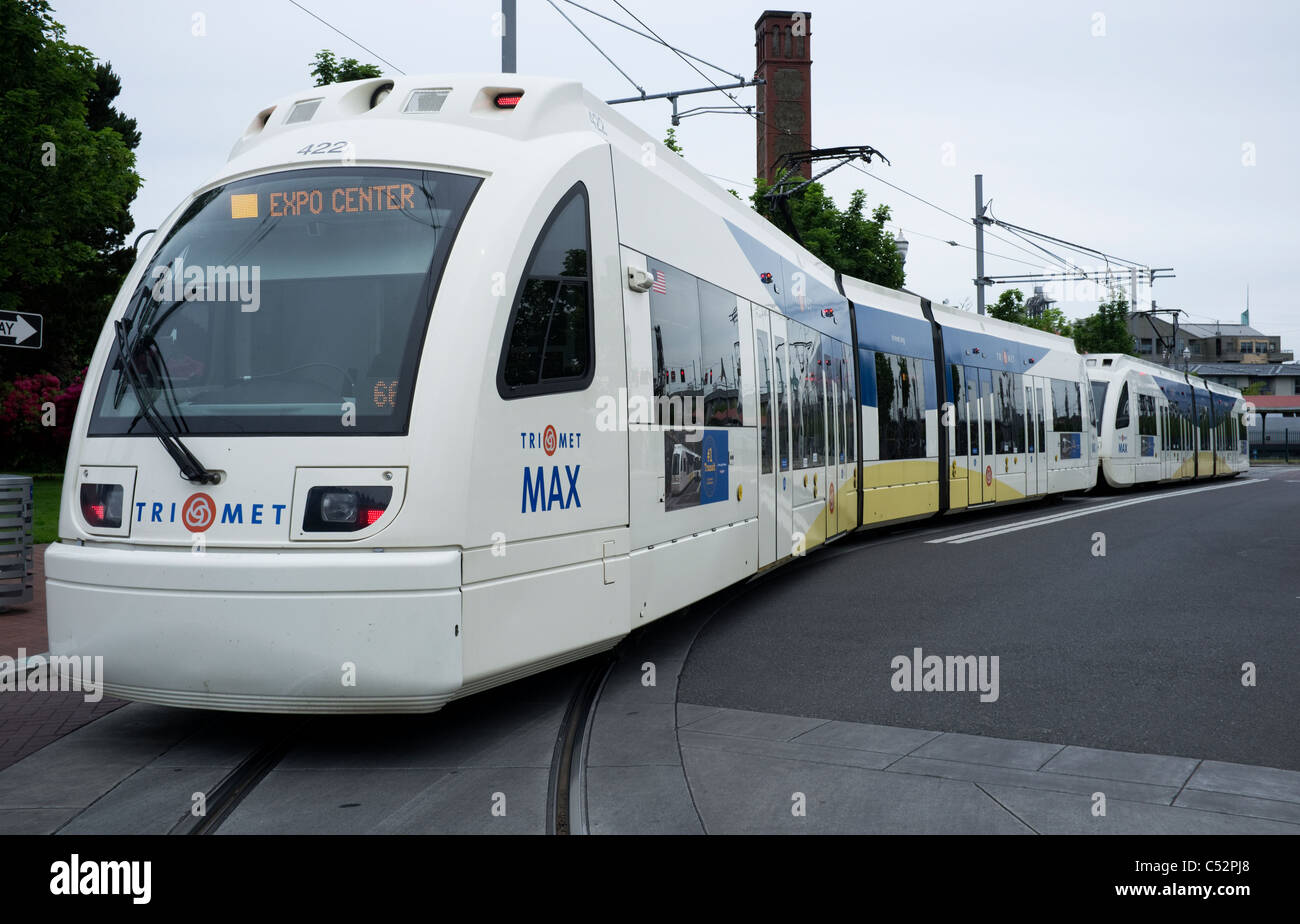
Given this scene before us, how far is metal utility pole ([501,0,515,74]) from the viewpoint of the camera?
13.3 meters

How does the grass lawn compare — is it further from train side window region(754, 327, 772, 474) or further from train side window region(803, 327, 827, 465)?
train side window region(803, 327, 827, 465)

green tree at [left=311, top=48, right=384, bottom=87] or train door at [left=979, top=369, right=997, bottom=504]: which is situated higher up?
green tree at [left=311, top=48, right=384, bottom=87]

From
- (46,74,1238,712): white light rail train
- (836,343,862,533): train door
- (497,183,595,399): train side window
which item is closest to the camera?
(46,74,1238,712): white light rail train

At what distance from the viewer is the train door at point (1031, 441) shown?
74.2ft

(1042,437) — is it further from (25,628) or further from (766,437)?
(25,628)

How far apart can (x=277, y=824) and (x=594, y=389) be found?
2669mm

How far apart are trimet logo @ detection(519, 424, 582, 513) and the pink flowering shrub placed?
79.7ft

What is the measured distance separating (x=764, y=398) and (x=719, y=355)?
128 cm

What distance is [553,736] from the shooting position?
5.82 m

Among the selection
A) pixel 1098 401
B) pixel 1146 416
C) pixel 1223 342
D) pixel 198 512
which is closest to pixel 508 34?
pixel 198 512

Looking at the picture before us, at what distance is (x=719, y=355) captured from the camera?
27.9 feet

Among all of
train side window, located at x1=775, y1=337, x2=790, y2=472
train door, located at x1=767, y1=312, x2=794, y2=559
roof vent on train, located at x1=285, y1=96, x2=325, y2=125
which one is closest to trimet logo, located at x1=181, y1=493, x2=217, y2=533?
roof vent on train, located at x1=285, y1=96, x2=325, y2=125
